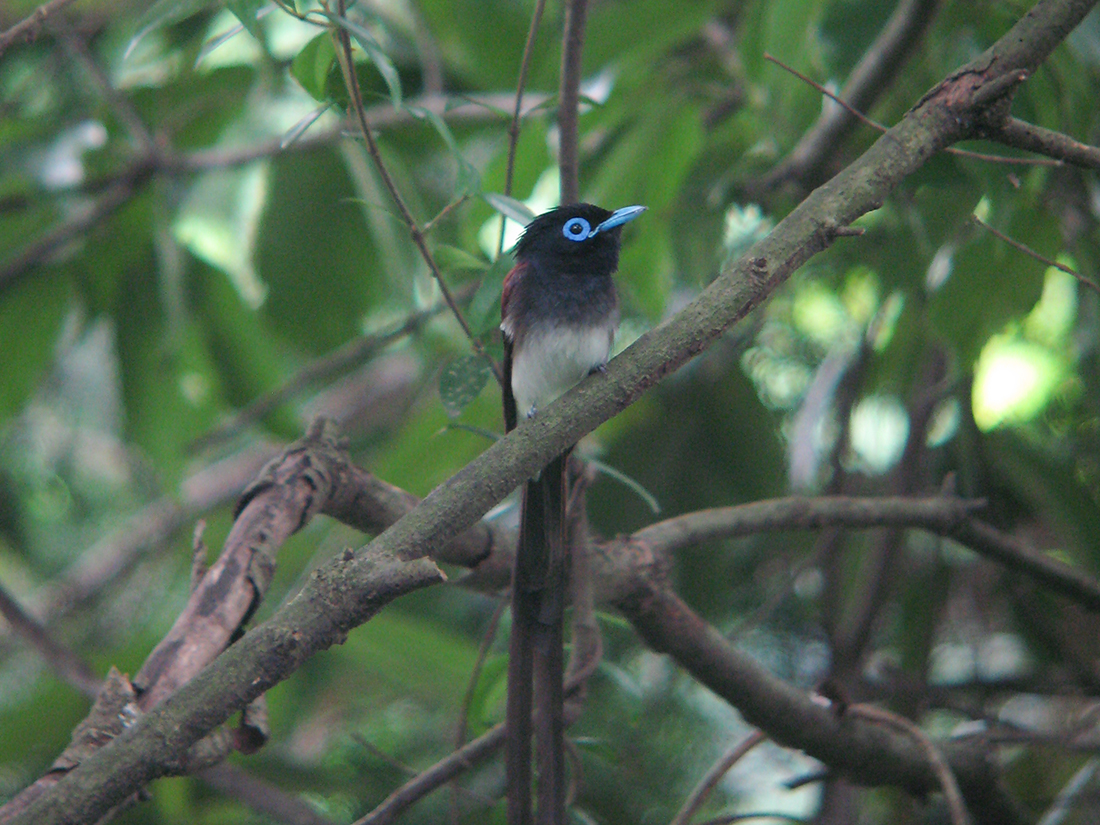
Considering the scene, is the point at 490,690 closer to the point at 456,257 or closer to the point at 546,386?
the point at 546,386

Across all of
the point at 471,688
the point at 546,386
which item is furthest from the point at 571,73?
the point at 471,688

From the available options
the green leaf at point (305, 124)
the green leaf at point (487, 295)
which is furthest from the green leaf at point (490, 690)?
the green leaf at point (305, 124)

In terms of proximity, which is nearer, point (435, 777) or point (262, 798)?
point (435, 777)

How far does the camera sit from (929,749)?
6.40 feet

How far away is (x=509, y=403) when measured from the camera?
6.85 ft

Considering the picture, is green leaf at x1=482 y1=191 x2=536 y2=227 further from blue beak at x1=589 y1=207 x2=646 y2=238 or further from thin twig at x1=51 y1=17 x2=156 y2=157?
thin twig at x1=51 y1=17 x2=156 y2=157

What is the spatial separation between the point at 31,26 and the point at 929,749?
205cm

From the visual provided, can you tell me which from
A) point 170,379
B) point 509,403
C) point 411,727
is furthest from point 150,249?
point 411,727

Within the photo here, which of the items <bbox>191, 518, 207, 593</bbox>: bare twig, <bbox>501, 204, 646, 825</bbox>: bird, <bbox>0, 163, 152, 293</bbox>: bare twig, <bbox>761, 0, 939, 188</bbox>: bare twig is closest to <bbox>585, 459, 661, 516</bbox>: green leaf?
<bbox>501, 204, 646, 825</bbox>: bird

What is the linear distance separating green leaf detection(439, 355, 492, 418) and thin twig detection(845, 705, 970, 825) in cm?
110

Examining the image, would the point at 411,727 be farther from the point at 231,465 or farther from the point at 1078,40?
the point at 1078,40

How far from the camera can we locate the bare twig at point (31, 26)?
4.11ft

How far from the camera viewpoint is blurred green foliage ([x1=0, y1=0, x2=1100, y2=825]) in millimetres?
2150

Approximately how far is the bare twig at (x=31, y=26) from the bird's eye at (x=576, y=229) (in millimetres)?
985
